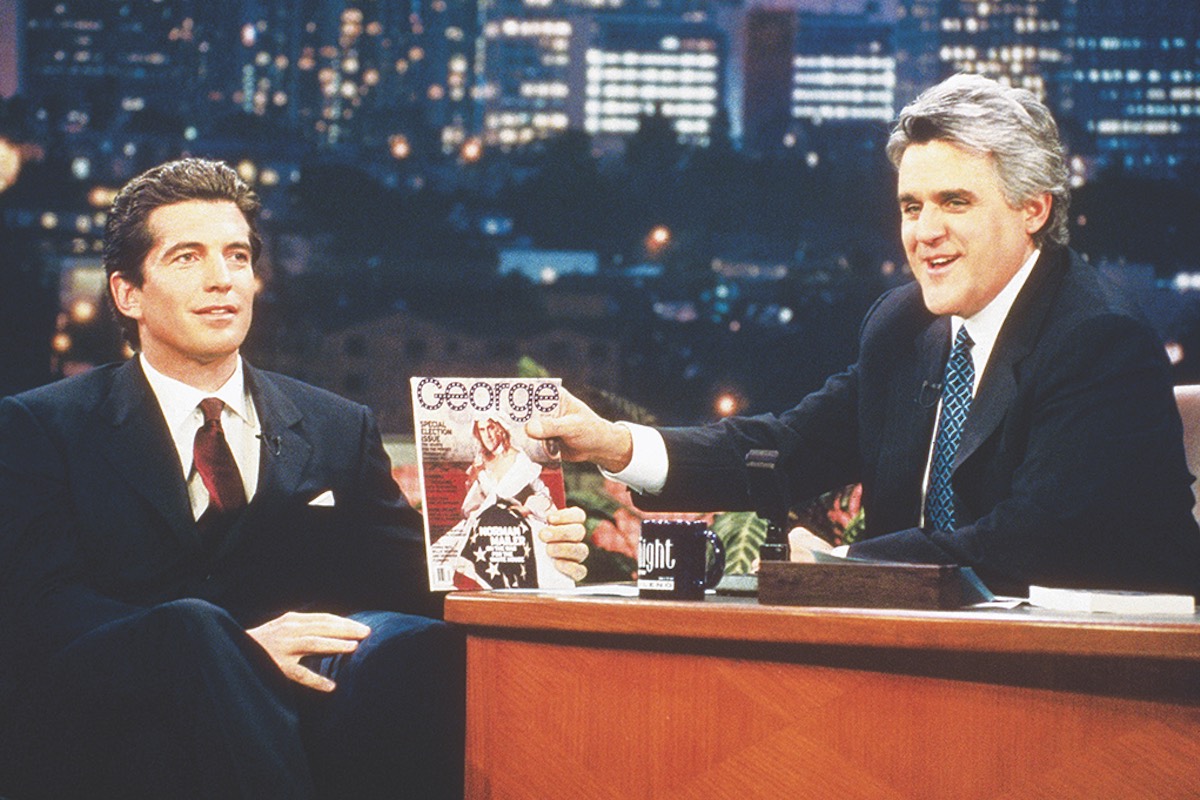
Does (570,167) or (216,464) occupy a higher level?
(570,167)

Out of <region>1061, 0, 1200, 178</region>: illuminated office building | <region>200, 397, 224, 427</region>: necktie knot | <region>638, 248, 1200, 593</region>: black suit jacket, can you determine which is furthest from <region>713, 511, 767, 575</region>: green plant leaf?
<region>1061, 0, 1200, 178</region>: illuminated office building

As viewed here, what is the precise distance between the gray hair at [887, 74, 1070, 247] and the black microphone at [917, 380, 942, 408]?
350 millimetres

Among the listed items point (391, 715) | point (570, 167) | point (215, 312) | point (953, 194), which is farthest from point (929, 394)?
point (570, 167)

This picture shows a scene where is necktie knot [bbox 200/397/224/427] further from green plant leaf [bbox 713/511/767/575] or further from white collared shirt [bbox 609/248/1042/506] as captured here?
green plant leaf [bbox 713/511/767/575]

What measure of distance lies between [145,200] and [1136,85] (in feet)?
15.1

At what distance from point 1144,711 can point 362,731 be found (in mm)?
1297

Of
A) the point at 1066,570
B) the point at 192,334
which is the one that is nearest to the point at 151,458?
the point at 192,334

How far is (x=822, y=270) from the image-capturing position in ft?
19.1

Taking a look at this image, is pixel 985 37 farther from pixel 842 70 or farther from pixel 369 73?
pixel 369 73

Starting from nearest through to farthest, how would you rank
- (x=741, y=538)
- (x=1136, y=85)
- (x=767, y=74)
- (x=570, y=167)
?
(x=741, y=538) → (x=1136, y=85) → (x=767, y=74) → (x=570, y=167)

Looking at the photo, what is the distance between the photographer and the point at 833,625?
1.57 metres

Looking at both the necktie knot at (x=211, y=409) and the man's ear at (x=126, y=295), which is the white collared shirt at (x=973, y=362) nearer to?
the necktie knot at (x=211, y=409)

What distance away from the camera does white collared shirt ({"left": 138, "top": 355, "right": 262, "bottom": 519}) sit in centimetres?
242

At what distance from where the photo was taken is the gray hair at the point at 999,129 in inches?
88.7
